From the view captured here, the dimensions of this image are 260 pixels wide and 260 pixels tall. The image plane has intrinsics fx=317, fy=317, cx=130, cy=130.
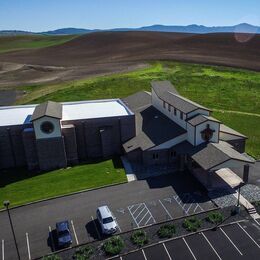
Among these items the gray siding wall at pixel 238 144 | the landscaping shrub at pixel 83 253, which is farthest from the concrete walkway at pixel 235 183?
the landscaping shrub at pixel 83 253

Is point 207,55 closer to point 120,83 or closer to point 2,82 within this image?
point 120,83

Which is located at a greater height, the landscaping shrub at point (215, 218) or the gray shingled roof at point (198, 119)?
the gray shingled roof at point (198, 119)

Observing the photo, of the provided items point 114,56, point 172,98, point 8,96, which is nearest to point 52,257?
point 172,98

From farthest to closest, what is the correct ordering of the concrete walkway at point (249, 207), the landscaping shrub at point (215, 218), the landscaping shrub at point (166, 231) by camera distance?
the concrete walkway at point (249, 207)
the landscaping shrub at point (215, 218)
the landscaping shrub at point (166, 231)

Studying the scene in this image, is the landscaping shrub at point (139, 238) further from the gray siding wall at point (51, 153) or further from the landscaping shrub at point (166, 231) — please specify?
the gray siding wall at point (51, 153)

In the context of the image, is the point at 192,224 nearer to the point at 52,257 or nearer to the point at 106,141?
the point at 52,257

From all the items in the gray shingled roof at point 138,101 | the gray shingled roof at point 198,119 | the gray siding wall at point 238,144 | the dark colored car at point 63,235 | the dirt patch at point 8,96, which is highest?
the gray shingled roof at point 198,119

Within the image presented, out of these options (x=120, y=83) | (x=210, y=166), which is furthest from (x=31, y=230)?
(x=120, y=83)
